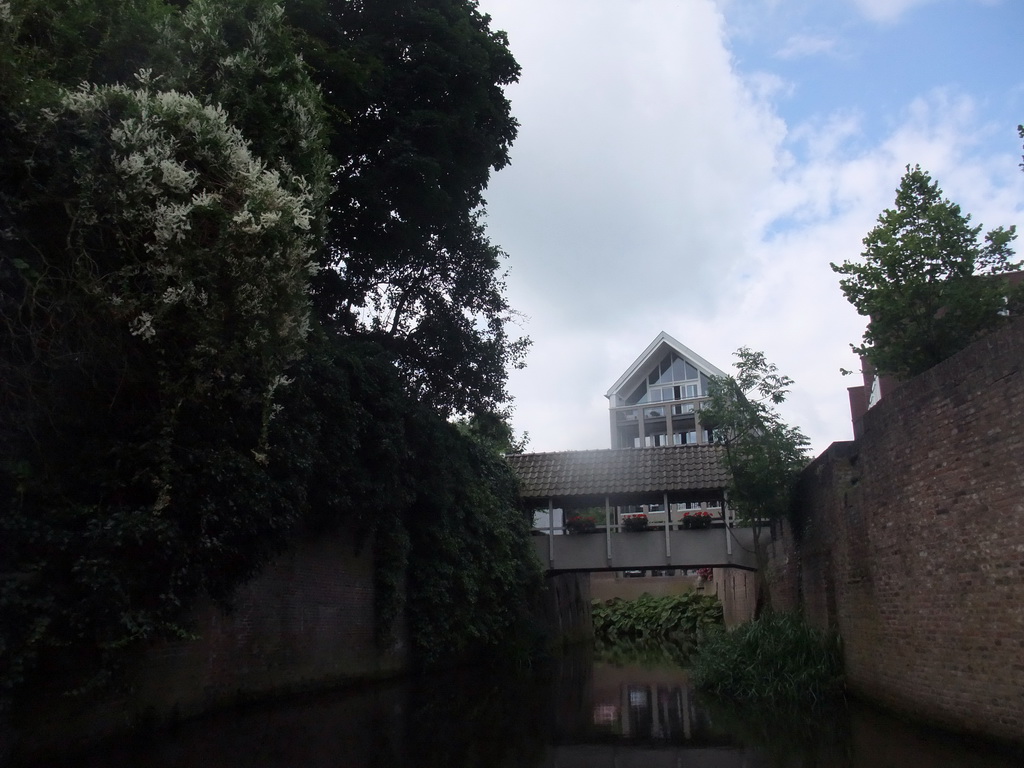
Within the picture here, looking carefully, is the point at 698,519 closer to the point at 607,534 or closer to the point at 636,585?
the point at 607,534

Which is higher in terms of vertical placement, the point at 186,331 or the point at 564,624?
the point at 186,331

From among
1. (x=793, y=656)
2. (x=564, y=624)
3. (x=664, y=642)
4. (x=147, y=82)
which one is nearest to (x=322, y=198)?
(x=147, y=82)

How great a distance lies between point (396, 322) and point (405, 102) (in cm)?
477

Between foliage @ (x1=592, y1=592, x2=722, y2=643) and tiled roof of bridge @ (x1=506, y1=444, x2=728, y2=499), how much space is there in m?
14.4

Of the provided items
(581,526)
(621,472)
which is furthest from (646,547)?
(621,472)

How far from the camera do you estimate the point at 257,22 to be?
30.1ft

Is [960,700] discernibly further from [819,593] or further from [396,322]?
[396,322]

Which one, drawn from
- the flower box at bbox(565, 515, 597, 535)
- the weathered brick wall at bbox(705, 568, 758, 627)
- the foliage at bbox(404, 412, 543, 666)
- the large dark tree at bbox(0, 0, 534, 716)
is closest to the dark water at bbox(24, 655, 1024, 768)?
the large dark tree at bbox(0, 0, 534, 716)

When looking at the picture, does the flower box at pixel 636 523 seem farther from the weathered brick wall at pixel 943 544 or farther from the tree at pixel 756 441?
the weathered brick wall at pixel 943 544

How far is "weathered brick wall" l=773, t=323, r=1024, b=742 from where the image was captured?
25.1ft

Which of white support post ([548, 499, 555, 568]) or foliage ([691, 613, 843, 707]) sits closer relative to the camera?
foliage ([691, 613, 843, 707])

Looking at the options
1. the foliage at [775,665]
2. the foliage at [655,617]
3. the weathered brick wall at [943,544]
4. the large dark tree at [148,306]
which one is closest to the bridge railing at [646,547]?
the foliage at [775,665]

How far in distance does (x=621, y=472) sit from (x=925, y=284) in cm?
1227

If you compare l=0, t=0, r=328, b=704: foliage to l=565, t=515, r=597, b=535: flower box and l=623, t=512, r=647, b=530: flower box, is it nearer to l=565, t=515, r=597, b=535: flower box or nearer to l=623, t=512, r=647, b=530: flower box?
l=623, t=512, r=647, b=530: flower box
